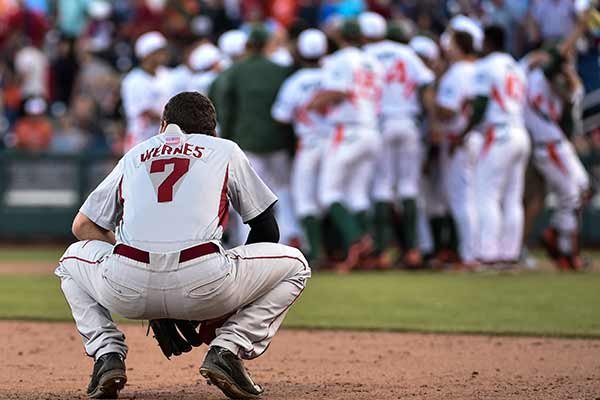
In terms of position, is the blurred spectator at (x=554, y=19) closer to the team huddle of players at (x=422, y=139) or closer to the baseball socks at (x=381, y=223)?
the team huddle of players at (x=422, y=139)

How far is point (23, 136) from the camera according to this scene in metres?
18.8

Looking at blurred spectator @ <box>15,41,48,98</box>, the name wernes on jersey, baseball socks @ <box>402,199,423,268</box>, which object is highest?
the name wernes on jersey

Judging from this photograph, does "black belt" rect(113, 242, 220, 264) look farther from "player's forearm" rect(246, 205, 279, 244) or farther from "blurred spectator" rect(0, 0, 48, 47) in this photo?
"blurred spectator" rect(0, 0, 48, 47)

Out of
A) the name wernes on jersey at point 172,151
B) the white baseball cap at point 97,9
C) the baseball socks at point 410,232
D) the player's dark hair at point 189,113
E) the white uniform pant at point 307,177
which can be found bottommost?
the baseball socks at point 410,232

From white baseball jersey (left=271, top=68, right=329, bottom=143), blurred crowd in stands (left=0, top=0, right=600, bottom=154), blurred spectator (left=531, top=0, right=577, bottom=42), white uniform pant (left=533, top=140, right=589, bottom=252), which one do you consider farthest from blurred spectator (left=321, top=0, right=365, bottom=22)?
white uniform pant (left=533, top=140, right=589, bottom=252)

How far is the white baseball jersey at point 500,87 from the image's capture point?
43.1 feet

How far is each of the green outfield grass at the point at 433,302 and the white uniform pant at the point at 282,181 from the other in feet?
5.08

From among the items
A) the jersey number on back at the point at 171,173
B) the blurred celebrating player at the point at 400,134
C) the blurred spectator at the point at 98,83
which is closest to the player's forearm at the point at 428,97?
the blurred celebrating player at the point at 400,134

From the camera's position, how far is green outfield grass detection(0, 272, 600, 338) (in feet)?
30.2

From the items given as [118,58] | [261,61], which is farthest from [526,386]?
[118,58]

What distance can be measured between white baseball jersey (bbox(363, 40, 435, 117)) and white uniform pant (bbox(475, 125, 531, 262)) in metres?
0.96

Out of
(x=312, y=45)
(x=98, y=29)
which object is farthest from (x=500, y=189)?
(x=98, y=29)

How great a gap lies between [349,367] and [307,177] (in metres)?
7.07

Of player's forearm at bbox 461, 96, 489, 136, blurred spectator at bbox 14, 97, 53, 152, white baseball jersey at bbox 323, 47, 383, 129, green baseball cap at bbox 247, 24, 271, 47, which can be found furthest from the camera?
blurred spectator at bbox 14, 97, 53, 152
